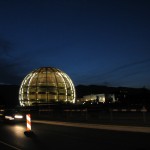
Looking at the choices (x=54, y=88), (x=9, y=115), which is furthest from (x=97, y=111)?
(x=54, y=88)

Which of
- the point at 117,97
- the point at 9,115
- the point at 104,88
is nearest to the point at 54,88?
the point at 117,97

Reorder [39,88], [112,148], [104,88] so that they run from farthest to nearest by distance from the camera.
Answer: [104,88]
[39,88]
[112,148]

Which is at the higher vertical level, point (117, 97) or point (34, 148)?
point (117, 97)

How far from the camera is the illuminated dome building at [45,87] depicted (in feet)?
265

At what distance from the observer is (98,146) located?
14.2 metres

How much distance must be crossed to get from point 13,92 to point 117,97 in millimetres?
57108

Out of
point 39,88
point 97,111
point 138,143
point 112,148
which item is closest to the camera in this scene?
point 112,148

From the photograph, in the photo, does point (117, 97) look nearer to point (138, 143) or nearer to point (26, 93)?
point (26, 93)

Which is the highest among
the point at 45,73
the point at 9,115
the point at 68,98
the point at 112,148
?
the point at 45,73

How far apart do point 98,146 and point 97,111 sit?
2383 cm

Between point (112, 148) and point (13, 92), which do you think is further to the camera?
point (13, 92)

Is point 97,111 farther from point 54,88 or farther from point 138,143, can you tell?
point 54,88

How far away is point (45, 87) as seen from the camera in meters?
80.7

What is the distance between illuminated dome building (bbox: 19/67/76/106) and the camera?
80.8 m
